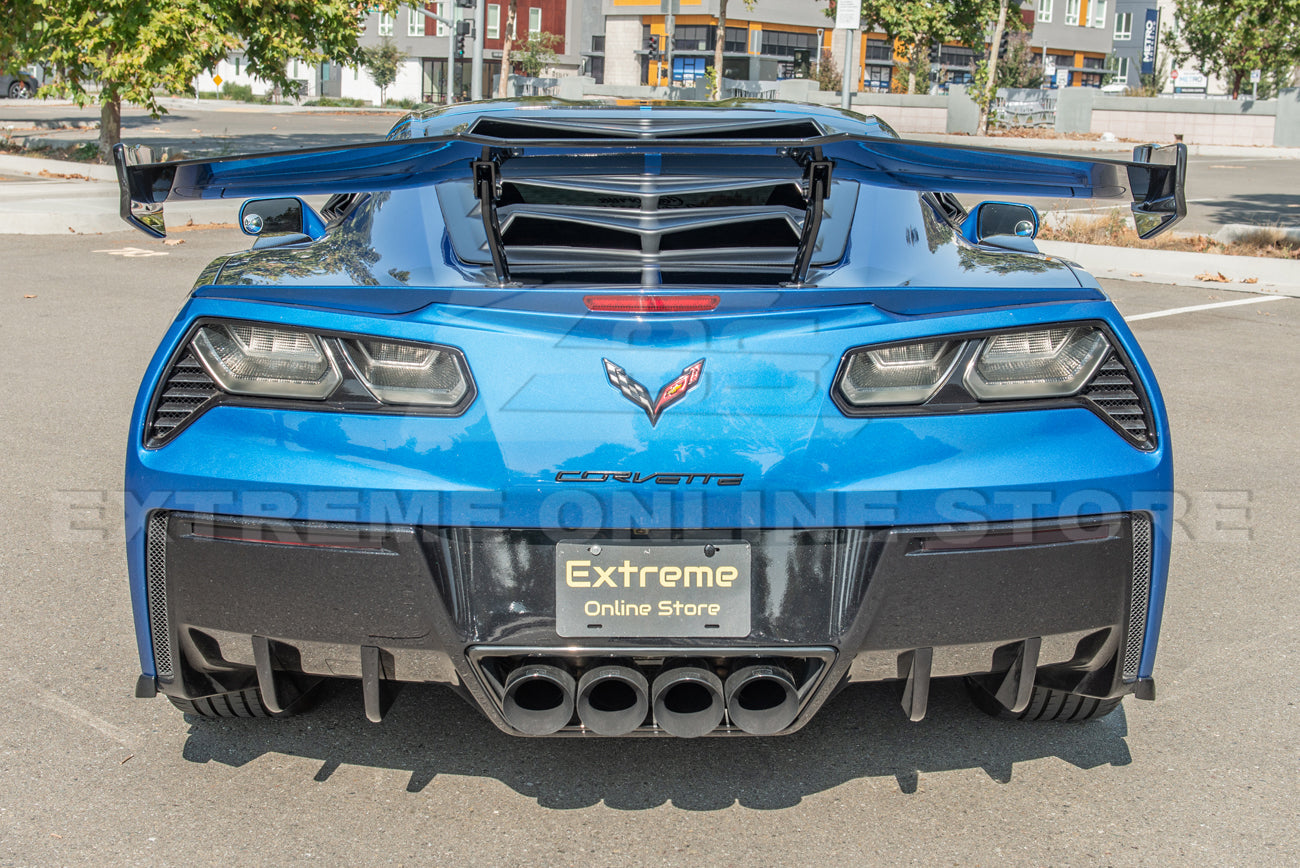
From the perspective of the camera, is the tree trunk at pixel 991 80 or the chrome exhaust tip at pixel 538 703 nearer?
the chrome exhaust tip at pixel 538 703

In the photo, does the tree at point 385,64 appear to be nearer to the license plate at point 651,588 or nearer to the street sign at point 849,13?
the street sign at point 849,13

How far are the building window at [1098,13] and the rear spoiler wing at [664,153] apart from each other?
9289 cm

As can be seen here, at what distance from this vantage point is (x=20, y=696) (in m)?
3.12

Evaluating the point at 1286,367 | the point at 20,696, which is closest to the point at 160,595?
the point at 20,696

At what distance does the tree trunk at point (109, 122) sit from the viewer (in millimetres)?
19203

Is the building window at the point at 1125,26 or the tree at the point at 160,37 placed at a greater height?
the building window at the point at 1125,26

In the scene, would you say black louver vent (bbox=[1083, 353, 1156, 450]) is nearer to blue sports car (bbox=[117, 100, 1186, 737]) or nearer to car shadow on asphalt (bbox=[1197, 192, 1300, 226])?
blue sports car (bbox=[117, 100, 1186, 737])

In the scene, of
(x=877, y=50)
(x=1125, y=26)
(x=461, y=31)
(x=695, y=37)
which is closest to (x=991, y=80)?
(x=461, y=31)

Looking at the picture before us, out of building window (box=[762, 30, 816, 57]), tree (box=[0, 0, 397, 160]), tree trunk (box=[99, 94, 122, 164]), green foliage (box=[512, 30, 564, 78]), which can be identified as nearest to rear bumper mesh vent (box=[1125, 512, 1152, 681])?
tree (box=[0, 0, 397, 160])

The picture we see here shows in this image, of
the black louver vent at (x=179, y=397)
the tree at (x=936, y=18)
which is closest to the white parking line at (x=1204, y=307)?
the black louver vent at (x=179, y=397)

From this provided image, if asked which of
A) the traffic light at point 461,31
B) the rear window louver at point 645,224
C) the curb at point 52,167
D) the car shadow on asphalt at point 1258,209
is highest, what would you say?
the traffic light at point 461,31

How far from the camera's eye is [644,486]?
2186 mm

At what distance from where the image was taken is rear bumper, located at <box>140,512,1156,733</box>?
2.23m

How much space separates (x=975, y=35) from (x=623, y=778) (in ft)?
142
